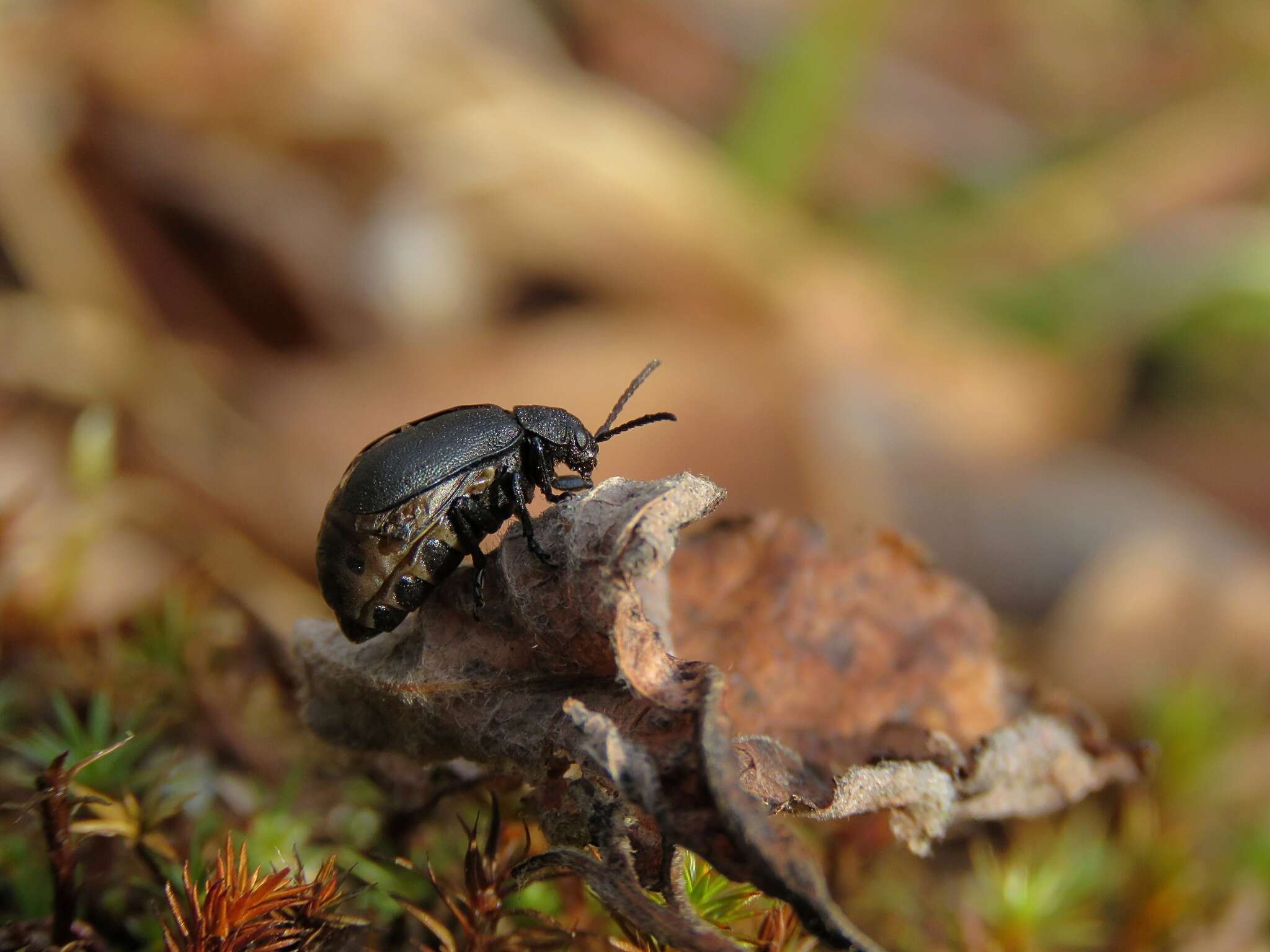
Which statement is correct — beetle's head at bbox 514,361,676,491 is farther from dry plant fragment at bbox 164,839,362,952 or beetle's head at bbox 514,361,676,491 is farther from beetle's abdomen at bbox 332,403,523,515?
dry plant fragment at bbox 164,839,362,952

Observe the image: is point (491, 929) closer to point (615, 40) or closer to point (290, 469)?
point (290, 469)

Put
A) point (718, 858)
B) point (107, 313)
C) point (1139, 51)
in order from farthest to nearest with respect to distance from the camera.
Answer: point (1139, 51), point (107, 313), point (718, 858)

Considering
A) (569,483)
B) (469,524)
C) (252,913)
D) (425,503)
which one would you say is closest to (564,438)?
(569,483)

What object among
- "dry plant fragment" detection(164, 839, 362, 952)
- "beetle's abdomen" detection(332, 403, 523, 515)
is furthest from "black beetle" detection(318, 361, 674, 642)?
"dry plant fragment" detection(164, 839, 362, 952)

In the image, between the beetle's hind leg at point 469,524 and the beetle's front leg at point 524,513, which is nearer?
the beetle's front leg at point 524,513

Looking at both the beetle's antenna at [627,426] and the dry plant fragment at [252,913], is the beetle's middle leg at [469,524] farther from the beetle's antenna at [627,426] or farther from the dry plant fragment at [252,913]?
the dry plant fragment at [252,913]

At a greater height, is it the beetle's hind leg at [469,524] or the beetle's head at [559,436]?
the beetle's head at [559,436]

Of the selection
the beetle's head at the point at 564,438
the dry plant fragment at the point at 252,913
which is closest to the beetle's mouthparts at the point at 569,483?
the beetle's head at the point at 564,438

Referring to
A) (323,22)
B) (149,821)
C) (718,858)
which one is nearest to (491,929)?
(718,858)
